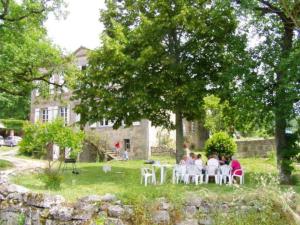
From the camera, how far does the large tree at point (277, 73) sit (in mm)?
17531

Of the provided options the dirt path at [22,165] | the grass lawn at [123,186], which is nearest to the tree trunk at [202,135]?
the grass lawn at [123,186]

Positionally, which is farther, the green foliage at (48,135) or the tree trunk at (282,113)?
the green foliage at (48,135)

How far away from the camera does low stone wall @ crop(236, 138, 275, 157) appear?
106ft

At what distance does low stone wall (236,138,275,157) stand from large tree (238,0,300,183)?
38.8ft

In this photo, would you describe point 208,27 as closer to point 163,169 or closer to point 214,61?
point 214,61

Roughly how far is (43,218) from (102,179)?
7020 millimetres

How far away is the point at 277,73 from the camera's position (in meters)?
18.8

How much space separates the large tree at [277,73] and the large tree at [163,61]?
163cm

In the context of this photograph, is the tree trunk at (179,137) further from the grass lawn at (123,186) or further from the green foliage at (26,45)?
the green foliage at (26,45)

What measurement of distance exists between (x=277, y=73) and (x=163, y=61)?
5671mm

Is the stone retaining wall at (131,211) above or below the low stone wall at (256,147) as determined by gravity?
below

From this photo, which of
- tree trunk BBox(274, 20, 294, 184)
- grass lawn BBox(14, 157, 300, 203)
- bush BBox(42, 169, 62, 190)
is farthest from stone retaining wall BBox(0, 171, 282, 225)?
tree trunk BBox(274, 20, 294, 184)

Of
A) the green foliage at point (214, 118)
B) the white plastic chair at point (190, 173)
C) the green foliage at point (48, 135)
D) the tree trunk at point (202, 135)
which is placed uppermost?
the green foliage at point (214, 118)

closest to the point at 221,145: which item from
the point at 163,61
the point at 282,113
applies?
the point at 163,61
